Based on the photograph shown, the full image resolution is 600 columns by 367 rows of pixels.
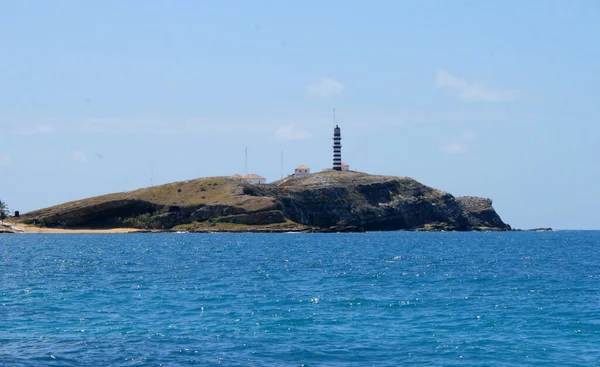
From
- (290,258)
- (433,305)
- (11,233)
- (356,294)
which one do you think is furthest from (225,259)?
(11,233)

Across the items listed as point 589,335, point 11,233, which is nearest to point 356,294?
point 589,335

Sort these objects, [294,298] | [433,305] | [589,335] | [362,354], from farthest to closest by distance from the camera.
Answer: [294,298] → [433,305] → [589,335] → [362,354]

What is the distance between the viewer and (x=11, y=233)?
655ft

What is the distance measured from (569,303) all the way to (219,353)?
84.0ft

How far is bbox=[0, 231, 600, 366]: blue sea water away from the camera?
32.9 metres

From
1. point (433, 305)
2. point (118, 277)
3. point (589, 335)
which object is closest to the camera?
point (589, 335)

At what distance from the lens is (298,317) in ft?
141

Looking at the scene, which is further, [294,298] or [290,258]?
[290,258]

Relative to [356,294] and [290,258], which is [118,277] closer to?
[356,294]

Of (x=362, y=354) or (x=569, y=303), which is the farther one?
(x=569, y=303)

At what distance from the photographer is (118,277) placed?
67.8m

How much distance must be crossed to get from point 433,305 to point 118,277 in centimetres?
3094

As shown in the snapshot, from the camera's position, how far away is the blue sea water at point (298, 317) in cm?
3288

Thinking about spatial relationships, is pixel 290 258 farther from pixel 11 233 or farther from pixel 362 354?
pixel 11 233
